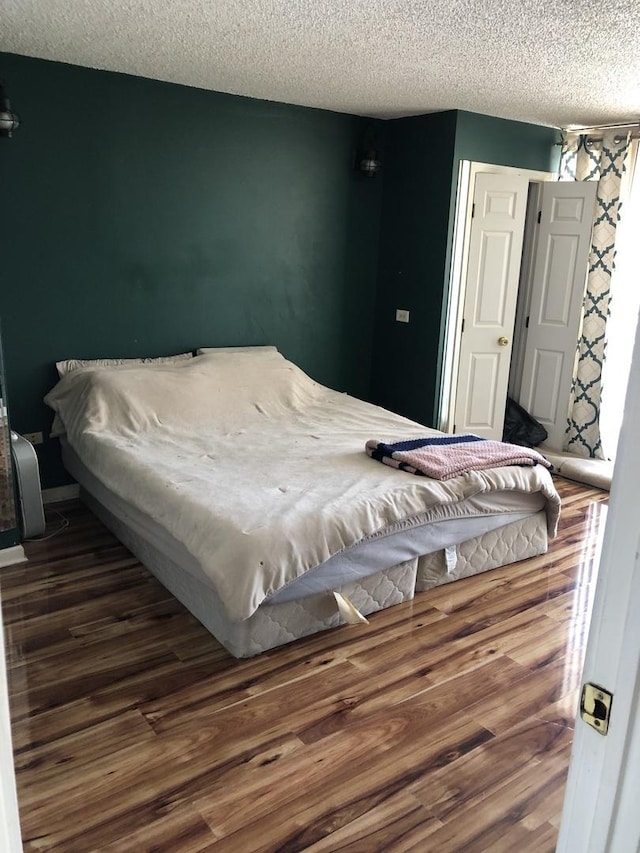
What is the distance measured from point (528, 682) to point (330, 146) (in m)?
3.72

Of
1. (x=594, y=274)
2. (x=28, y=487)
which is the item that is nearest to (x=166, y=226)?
(x=28, y=487)

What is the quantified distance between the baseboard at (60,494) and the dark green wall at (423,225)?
7.85 feet

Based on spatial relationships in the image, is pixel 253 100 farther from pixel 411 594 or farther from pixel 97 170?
pixel 411 594

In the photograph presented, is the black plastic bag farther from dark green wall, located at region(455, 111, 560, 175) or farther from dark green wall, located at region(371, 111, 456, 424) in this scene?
dark green wall, located at region(455, 111, 560, 175)

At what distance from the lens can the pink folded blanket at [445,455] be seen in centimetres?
315

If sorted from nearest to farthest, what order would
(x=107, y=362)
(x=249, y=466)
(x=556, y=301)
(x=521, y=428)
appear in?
1. (x=249, y=466)
2. (x=107, y=362)
3. (x=556, y=301)
4. (x=521, y=428)

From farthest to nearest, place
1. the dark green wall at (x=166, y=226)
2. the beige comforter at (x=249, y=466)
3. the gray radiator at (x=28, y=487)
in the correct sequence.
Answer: the dark green wall at (x=166, y=226) < the gray radiator at (x=28, y=487) < the beige comforter at (x=249, y=466)

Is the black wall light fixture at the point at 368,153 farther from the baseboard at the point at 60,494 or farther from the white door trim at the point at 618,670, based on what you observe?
the white door trim at the point at 618,670

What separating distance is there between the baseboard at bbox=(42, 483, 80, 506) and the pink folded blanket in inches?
73.9

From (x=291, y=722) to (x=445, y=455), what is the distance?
1485 mm

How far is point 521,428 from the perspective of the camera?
17.5ft

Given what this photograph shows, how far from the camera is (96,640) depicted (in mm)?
2709

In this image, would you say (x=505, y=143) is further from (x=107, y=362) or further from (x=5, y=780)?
(x=5, y=780)

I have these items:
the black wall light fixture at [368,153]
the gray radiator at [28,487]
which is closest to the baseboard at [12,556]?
the gray radiator at [28,487]
